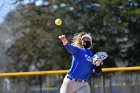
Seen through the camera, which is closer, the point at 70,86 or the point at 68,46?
the point at 68,46

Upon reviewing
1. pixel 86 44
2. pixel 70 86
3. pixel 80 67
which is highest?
pixel 86 44

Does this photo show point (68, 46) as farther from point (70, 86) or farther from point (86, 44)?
point (70, 86)

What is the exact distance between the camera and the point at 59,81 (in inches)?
519

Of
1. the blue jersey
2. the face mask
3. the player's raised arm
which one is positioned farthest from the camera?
the face mask

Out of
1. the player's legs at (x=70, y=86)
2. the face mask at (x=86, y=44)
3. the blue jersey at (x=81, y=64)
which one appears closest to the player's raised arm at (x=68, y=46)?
the blue jersey at (x=81, y=64)

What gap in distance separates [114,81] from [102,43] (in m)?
22.5

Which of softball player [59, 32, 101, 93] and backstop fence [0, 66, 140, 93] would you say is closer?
softball player [59, 32, 101, 93]

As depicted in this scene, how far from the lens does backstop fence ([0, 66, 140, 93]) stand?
1259 centimetres

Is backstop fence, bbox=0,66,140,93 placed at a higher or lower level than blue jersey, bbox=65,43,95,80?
lower

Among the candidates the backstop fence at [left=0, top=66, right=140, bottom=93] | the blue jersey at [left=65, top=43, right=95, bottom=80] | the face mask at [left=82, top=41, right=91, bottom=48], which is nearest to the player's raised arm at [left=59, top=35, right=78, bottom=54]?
the blue jersey at [left=65, top=43, right=95, bottom=80]

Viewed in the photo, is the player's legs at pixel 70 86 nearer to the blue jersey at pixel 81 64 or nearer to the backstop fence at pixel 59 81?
the blue jersey at pixel 81 64

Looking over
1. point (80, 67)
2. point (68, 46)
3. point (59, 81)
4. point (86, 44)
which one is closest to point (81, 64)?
point (80, 67)

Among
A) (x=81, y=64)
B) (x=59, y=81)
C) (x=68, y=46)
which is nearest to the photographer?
(x=68, y=46)

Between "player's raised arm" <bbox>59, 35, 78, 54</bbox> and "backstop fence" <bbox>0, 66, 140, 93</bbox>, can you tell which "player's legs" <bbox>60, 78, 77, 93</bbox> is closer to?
"player's raised arm" <bbox>59, 35, 78, 54</bbox>
